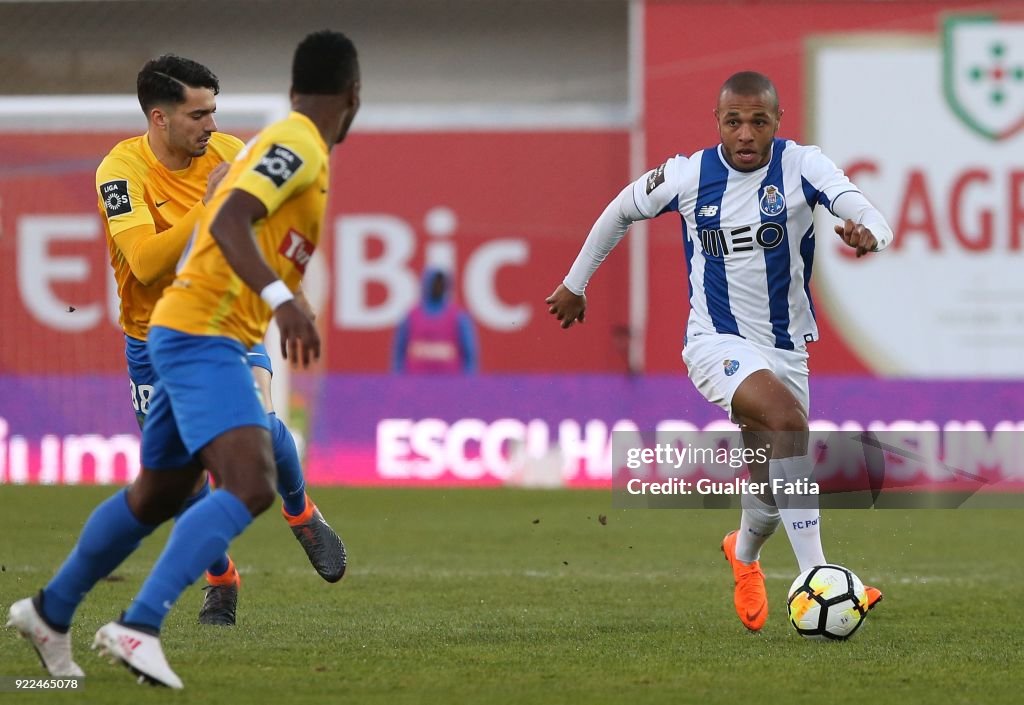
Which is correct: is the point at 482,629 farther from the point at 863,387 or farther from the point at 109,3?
the point at 109,3

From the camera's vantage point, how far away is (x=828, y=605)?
6531mm

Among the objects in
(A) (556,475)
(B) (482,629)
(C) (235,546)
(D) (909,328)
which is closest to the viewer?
(B) (482,629)

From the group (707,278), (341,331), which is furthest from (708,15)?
(707,278)

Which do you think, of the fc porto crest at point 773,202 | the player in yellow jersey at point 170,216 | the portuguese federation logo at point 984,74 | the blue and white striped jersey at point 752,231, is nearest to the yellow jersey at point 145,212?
the player in yellow jersey at point 170,216

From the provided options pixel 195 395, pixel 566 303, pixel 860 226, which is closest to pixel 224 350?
pixel 195 395

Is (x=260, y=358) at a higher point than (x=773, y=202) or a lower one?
lower

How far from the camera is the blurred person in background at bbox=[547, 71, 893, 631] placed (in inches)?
271

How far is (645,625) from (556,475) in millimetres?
8431

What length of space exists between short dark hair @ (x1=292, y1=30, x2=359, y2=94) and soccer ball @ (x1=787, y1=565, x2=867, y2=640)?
270cm

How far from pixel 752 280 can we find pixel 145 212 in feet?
8.15

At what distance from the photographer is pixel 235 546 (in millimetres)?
10344

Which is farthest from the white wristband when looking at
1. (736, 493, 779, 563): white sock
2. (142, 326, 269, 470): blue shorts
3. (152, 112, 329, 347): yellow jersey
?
(736, 493, 779, 563): white sock

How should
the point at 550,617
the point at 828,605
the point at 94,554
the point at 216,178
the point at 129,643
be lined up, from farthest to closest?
the point at 550,617 → the point at 828,605 → the point at 216,178 → the point at 94,554 → the point at 129,643

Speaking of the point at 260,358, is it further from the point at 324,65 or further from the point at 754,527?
the point at 754,527
